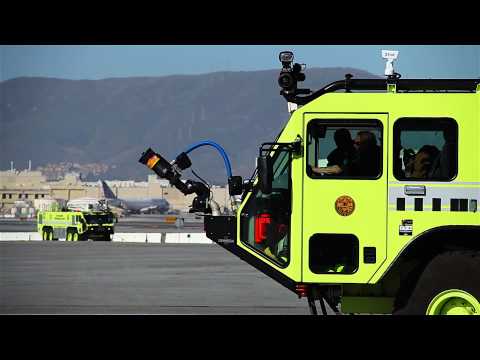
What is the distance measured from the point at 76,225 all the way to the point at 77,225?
0.30 feet

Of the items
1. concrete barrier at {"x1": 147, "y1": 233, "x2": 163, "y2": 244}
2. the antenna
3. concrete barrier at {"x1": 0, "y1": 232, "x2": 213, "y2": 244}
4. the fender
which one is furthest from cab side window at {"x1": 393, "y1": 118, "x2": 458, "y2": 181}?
concrete barrier at {"x1": 147, "y1": 233, "x2": 163, "y2": 244}

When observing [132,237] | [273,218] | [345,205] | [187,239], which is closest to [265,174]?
[273,218]

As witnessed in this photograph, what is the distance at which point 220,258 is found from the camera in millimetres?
38750

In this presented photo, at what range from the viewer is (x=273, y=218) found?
12312 millimetres

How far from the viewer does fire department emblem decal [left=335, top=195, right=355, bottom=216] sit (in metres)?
11.8

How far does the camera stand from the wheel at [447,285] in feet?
37.9

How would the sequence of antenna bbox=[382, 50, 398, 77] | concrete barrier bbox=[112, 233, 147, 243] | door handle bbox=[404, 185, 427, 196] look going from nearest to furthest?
door handle bbox=[404, 185, 427, 196] < antenna bbox=[382, 50, 398, 77] < concrete barrier bbox=[112, 233, 147, 243]

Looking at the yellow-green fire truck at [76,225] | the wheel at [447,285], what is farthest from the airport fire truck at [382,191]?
the yellow-green fire truck at [76,225]

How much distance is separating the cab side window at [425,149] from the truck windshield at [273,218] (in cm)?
132

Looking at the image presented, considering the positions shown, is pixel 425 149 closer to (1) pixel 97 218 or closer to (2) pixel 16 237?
(1) pixel 97 218

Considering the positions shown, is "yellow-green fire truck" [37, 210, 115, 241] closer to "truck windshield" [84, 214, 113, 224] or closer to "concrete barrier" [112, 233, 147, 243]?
"truck windshield" [84, 214, 113, 224]
